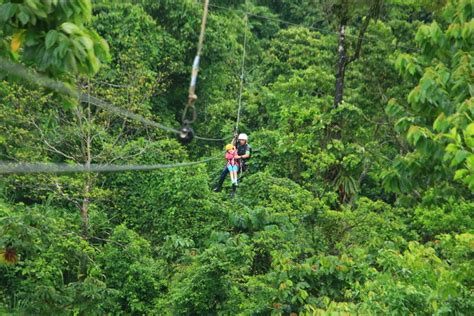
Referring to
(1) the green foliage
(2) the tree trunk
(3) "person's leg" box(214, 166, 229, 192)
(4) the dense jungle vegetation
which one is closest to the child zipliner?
(4) the dense jungle vegetation

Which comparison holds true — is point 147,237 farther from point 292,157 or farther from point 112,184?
point 292,157

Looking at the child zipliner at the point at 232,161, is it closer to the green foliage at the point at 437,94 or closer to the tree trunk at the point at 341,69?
the tree trunk at the point at 341,69

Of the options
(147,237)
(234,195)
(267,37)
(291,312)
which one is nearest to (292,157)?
(234,195)

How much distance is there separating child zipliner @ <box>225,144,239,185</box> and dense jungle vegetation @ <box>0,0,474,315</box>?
0.22 metres

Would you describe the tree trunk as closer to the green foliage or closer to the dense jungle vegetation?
the dense jungle vegetation

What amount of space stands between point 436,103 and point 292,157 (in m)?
7.07

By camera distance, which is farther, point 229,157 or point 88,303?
point 229,157

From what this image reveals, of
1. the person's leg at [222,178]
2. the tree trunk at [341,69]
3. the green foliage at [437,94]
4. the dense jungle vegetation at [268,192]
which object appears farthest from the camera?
the person's leg at [222,178]

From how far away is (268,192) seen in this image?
11523 millimetres

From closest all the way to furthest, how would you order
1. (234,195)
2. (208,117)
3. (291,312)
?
(291,312), (234,195), (208,117)

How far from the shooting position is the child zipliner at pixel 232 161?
37.8ft

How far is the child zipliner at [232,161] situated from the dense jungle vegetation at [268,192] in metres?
0.22

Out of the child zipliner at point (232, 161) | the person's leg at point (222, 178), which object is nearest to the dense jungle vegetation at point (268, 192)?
the child zipliner at point (232, 161)

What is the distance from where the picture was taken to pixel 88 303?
31.7ft
